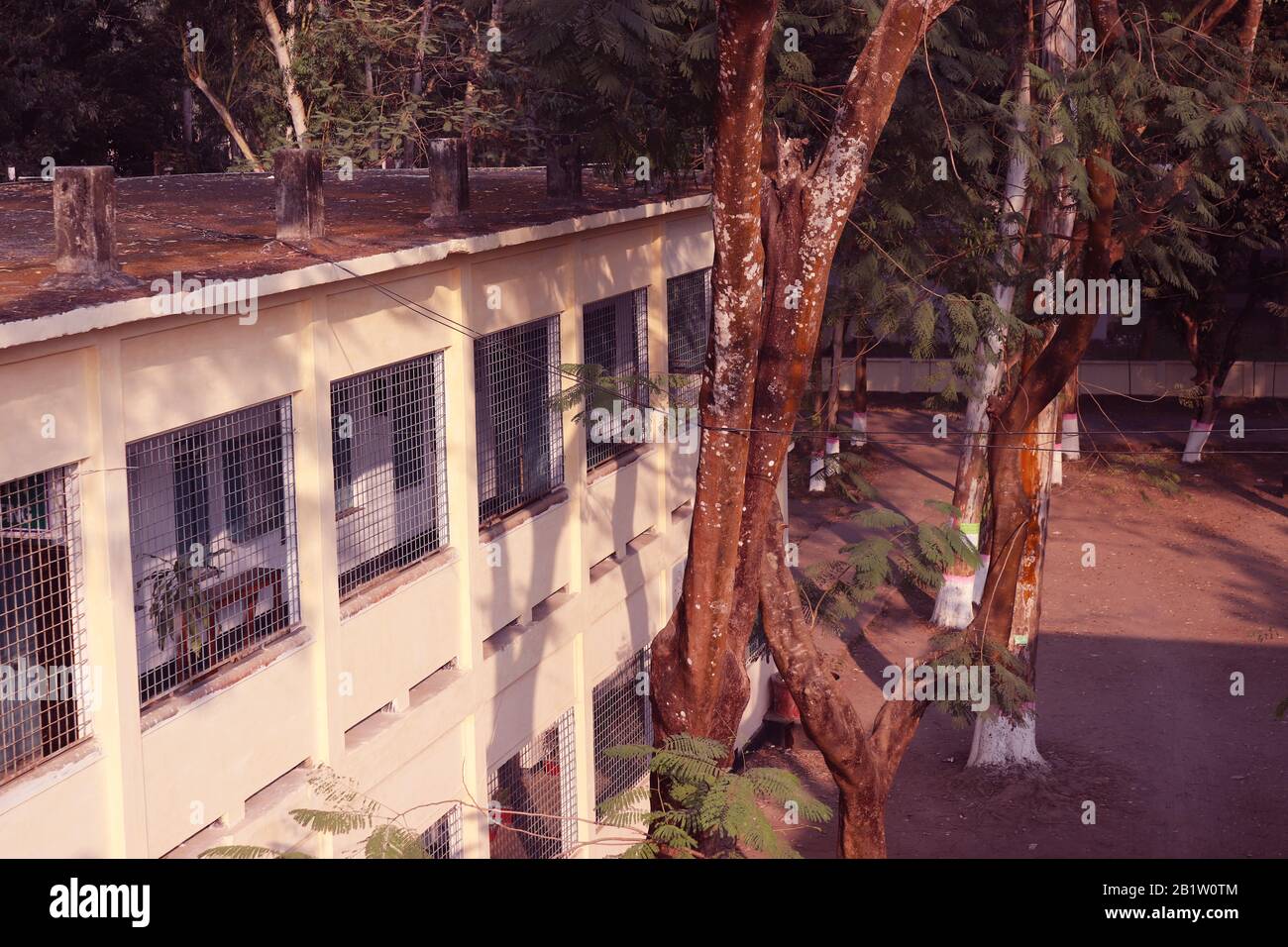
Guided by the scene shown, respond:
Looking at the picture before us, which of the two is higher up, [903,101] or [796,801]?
[903,101]

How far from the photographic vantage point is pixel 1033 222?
47.3ft

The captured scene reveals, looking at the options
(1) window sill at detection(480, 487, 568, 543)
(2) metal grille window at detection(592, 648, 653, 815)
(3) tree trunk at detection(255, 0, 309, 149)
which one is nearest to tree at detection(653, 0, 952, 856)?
(1) window sill at detection(480, 487, 568, 543)

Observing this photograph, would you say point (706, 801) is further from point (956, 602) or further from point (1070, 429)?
point (1070, 429)

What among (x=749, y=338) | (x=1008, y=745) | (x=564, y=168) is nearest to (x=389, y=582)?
(x=749, y=338)

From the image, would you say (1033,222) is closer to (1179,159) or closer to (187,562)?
(1179,159)

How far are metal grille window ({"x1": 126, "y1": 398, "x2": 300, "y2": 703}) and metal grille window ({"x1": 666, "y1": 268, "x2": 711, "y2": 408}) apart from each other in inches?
232

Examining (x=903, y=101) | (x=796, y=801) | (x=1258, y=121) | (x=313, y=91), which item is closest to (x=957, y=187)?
Answer: (x=903, y=101)

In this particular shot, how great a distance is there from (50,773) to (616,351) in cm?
726

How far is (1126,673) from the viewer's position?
60.2 feet

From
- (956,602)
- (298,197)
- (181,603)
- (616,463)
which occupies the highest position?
(298,197)

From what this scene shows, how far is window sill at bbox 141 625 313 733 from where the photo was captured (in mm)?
7098

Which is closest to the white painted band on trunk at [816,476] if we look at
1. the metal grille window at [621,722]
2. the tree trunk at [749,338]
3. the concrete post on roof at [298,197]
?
the metal grille window at [621,722]

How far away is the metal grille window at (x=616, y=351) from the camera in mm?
12023

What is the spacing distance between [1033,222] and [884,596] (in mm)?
8966
